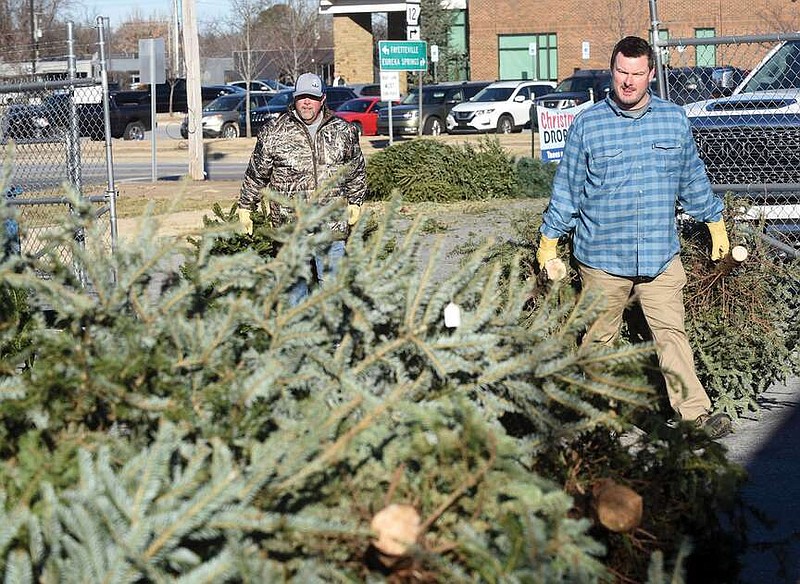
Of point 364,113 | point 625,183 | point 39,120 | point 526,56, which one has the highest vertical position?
point 526,56

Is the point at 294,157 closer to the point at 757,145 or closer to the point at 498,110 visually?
the point at 757,145

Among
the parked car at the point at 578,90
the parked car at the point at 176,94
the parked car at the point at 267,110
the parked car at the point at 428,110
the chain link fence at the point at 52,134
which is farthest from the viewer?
the parked car at the point at 176,94

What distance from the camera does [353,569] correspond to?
7.75 feet

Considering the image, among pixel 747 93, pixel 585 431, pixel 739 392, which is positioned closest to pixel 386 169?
pixel 747 93

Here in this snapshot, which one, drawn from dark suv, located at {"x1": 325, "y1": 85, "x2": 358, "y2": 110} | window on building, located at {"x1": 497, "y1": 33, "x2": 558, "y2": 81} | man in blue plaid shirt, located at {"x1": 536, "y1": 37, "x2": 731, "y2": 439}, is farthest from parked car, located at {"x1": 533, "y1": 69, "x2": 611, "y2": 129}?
man in blue plaid shirt, located at {"x1": 536, "y1": 37, "x2": 731, "y2": 439}

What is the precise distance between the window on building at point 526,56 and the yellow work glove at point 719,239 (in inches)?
1956

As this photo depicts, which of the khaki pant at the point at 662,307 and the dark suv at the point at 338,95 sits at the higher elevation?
the dark suv at the point at 338,95

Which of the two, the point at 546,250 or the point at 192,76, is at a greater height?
the point at 192,76

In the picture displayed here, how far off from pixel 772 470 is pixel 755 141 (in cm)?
352

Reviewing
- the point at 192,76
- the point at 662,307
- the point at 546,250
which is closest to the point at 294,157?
the point at 546,250

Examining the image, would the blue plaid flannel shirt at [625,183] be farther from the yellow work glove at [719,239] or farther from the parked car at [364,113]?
the parked car at [364,113]

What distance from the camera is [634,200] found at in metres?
5.70

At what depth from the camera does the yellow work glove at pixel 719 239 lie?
6.11 m

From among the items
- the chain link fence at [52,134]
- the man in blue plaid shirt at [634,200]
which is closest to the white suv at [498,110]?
the chain link fence at [52,134]
